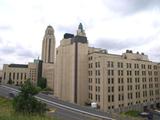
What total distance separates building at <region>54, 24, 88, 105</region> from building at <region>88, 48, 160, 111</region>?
2622 mm

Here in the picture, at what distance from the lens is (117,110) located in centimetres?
7444

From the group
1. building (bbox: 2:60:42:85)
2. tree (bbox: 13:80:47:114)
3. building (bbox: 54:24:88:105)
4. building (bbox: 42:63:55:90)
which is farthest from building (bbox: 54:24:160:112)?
building (bbox: 2:60:42:85)

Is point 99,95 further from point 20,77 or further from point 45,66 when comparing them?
point 20,77

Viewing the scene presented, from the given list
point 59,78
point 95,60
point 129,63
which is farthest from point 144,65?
point 59,78

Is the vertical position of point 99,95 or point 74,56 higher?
point 74,56

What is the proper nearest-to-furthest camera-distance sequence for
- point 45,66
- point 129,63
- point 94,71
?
1. point 94,71
2. point 129,63
3. point 45,66

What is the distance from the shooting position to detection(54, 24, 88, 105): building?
81.4 meters

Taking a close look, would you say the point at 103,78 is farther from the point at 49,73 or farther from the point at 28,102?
the point at 49,73

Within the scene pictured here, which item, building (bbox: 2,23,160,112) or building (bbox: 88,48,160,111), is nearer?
building (bbox: 88,48,160,111)

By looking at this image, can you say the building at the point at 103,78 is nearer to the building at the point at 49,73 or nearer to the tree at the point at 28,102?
the tree at the point at 28,102

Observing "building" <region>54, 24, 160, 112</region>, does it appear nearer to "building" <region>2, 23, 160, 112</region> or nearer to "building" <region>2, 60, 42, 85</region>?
"building" <region>2, 23, 160, 112</region>

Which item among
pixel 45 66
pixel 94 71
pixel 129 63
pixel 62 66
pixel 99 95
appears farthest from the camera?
pixel 45 66

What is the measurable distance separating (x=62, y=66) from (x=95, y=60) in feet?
59.7

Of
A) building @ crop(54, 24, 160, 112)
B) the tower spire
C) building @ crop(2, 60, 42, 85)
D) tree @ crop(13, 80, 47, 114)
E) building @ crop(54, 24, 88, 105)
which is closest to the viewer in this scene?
tree @ crop(13, 80, 47, 114)
